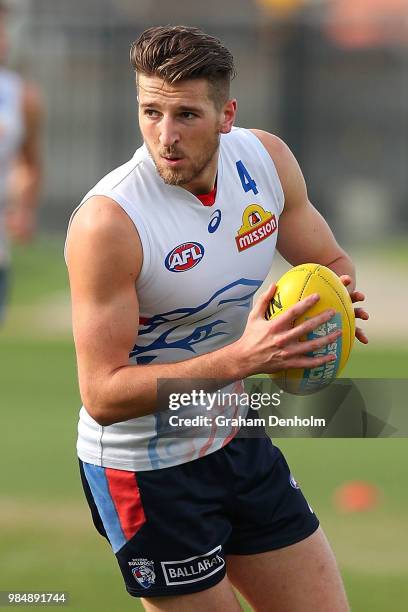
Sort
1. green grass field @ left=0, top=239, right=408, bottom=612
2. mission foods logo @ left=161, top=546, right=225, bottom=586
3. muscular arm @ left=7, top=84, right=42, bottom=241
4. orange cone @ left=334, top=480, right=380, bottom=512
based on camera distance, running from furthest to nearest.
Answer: muscular arm @ left=7, top=84, right=42, bottom=241
orange cone @ left=334, top=480, right=380, bottom=512
green grass field @ left=0, top=239, right=408, bottom=612
mission foods logo @ left=161, top=546, right=225, bottom=586

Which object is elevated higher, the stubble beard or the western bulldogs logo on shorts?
the stubble beard

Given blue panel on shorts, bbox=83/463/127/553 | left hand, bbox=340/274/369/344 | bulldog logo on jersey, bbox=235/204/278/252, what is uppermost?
bulldog logo on jersey, bbox=235/204/278/252

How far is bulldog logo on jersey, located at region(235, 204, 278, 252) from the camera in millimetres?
4891

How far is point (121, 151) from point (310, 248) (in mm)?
22133

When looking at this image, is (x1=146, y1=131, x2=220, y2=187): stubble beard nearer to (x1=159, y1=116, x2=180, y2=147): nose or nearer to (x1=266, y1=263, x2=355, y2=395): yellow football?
(x1=159, y1=116, x2=180, y2=147): nose

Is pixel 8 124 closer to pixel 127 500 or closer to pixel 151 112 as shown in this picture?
pixel 151 112

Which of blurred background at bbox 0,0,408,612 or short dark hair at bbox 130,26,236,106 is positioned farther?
blurred background at bbox 0,0,408,612

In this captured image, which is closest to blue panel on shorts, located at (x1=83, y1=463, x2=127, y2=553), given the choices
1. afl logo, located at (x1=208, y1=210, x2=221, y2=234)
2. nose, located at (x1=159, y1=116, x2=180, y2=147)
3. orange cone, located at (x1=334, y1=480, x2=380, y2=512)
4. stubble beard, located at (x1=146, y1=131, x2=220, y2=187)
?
afl logo, located at (x1=208, y1=210, x2=221, y2=234)

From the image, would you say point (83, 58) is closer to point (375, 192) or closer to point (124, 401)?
point (375, 192)

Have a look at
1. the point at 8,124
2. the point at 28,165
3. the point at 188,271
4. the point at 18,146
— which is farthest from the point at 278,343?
the point at 28,165

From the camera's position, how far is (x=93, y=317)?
4.52m

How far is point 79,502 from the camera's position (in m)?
8.38

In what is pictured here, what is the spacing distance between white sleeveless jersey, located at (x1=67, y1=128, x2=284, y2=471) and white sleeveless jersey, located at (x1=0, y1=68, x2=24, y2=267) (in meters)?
5.68

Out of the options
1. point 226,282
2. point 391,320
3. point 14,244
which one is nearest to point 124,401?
point 226,282
